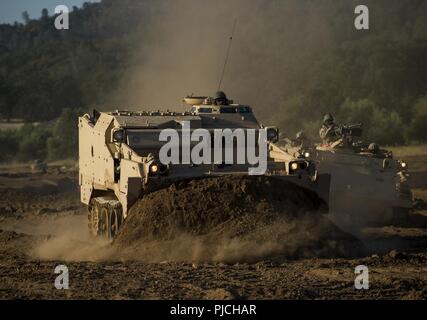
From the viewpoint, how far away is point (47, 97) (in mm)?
59281

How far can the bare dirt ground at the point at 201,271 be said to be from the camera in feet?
41.6

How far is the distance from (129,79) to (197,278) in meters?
39.3

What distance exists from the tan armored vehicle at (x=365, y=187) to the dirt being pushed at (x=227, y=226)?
4667 mm

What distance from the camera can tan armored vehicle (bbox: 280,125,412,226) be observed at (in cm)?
2112

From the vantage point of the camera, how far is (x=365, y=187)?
21.1 metres

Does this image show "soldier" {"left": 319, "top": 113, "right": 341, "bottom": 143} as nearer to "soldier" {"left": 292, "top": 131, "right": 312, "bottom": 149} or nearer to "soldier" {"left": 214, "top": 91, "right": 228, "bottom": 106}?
"soldier" {"left": 292, "top": 131, "right": 312, "bottom": 149}

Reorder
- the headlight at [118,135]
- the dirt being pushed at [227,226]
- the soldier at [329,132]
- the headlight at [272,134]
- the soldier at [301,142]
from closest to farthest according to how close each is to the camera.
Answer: the dirt being pushed at [227,226]
the headlight at [118,135]
the headlight at [272,134]
the soldier at [301,142]
the soldier at [329,132]

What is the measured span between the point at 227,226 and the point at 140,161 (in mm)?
1765

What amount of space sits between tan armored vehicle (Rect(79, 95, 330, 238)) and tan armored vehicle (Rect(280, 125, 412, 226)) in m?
2.34
